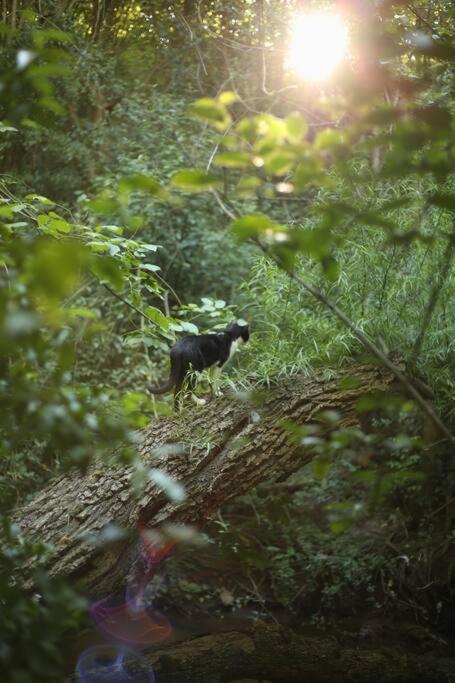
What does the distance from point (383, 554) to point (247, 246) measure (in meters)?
2.64

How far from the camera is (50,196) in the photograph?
562 cm

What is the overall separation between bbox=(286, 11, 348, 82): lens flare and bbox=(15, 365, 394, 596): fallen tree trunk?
10.0 feet

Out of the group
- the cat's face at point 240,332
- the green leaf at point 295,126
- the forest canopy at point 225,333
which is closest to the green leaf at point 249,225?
the forest canopy at point 225,333

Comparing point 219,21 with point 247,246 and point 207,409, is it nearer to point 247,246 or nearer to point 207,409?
point 247,246

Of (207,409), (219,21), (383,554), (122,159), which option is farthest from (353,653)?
(219,21)

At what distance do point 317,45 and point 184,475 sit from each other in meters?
4.16

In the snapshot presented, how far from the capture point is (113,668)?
11.3 ft

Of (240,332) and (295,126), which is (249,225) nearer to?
(295,126)

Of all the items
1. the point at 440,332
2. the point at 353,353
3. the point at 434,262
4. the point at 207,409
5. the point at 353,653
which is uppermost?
the point at 434,262

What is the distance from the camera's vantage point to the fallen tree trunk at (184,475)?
2.94 meters

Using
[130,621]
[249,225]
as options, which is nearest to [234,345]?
[130,621]

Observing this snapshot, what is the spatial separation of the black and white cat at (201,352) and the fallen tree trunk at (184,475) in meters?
0.32

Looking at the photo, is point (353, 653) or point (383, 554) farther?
point (383, 554)

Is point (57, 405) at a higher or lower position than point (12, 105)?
lower
